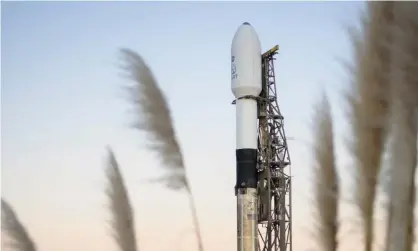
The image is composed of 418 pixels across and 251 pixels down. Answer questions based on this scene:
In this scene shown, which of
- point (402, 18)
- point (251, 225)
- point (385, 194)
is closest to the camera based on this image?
point (402, 18)

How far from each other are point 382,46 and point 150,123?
5.09 metres

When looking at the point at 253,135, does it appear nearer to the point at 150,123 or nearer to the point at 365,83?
the point at 150,123

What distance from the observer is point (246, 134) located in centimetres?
3909

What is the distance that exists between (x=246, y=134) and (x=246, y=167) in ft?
6.91

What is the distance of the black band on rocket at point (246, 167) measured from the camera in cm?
3897

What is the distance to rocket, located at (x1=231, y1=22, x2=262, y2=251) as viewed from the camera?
38906 millimetres

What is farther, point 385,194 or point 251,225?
point 251,225

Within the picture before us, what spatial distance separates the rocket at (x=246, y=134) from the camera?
38906 millimetres

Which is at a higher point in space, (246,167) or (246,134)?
(246,134)

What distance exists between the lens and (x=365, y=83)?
6.64 metres

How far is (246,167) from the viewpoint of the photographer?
39031mm

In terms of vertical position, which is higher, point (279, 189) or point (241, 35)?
point (241, 35)

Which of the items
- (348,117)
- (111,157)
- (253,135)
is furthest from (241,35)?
(348,117)

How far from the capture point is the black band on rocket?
38969 millimetres
